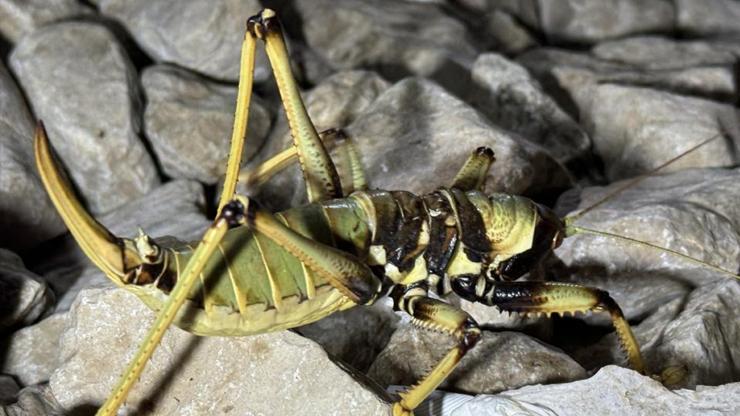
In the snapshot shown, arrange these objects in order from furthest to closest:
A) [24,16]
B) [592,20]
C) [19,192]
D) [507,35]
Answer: [592,20]
[507,35]
[24,16]
[19,192]

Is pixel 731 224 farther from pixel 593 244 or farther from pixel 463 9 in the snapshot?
pixel 463 9

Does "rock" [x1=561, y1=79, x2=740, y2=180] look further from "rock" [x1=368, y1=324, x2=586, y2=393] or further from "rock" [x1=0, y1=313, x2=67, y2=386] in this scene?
"rock" [x1=0, y1=313, x2=67, y2=386]

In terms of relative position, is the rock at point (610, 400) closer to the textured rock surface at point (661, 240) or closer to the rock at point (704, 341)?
the rock at point (704, 341)

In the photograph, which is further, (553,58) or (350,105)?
(553,58)

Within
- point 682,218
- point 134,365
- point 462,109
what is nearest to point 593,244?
point 682,218

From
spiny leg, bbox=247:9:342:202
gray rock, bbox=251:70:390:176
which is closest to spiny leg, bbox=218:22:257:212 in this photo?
spiny leg, bbox=247:9:342:202

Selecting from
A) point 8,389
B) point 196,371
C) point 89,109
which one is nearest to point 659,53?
point 89,109

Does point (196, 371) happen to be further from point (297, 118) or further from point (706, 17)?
point (706, 17)
